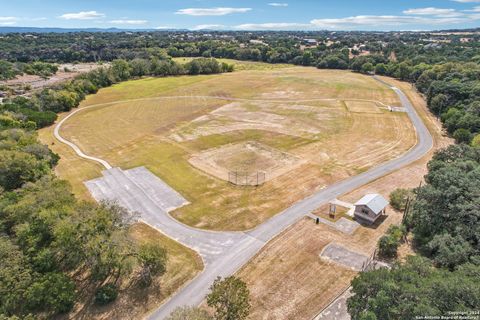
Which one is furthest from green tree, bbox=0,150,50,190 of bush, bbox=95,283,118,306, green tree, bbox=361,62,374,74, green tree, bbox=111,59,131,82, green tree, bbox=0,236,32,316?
green tree, bbox=361,62,374,74

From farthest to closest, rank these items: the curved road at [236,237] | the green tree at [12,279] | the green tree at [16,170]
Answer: the green tree at [16,170] → the curved road at [236,237] → the green tree at [12,279]

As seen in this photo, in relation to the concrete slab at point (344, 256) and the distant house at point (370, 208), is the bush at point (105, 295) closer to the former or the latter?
the concrete slab at point (344, 256)

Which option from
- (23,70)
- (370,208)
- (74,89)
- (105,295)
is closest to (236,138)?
(370,208)

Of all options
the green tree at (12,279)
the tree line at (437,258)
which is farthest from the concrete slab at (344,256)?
the green tree at (12,279)

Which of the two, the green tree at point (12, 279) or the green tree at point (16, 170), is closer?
the green tree at point (12, 279)

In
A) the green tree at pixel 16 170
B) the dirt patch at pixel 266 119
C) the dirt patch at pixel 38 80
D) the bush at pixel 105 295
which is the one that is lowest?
the bush at pixel 105 295

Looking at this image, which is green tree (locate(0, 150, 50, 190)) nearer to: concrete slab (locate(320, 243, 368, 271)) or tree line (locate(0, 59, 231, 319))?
tree line (locate(0, 59, 231, 319))
